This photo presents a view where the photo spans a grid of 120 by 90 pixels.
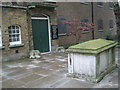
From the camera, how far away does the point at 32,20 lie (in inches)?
437

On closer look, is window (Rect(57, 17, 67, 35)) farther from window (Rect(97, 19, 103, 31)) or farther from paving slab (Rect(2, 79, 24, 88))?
paving slab (Rect(2, 79, 24, 88))

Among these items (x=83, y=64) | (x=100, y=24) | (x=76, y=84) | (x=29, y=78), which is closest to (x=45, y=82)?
(x=29, y=78)

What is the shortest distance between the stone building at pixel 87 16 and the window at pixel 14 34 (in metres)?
4.70

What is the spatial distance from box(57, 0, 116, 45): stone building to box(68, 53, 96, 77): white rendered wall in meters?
8.35

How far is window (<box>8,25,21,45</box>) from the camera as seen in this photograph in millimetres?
9802

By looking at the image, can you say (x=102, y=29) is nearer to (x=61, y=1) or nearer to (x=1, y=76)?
(x=61, y=1)

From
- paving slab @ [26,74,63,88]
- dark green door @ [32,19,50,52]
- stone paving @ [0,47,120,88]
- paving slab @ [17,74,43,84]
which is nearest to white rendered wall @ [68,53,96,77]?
stone paving @ [0,47,120,88]

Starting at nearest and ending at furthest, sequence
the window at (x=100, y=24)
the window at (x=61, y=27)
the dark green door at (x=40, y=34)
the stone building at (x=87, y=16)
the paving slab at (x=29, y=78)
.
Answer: the paving slab at (x=29, y=78), the dark green door at (x=40, y=34), the window at (x=61, y=27), the stone building at (x=87, y=16), the window at (x=100, y=24)

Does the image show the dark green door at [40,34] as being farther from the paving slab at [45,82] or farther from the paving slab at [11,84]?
the paving slab at [11,84]

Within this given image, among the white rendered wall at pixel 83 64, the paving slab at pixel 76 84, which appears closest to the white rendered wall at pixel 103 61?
the white rendered wall at pixel 83 64

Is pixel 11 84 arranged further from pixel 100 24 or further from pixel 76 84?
pixel 100 24

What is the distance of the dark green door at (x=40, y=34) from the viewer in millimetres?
11320

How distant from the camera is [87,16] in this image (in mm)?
18156

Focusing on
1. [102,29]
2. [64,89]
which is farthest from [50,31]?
[102,29]
